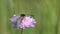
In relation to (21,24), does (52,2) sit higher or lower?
higher

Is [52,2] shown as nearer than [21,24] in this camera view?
No

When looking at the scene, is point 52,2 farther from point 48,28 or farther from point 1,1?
point 1,1

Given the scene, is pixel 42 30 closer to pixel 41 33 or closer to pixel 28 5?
pixel 41 33

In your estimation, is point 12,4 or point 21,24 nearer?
point 21,24

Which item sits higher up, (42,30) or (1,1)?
(1,1)

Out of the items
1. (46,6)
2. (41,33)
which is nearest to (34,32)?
(41,33)

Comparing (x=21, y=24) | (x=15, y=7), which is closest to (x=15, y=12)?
(x=15, y=7)
